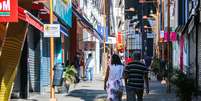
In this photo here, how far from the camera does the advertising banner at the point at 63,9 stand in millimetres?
27766

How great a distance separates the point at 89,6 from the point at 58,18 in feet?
77.0

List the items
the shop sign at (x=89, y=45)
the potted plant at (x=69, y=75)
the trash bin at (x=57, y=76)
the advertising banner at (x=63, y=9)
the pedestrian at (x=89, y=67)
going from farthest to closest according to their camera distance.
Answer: the shop sign at (x=89, y=45) → the pedestrian at (x=89, y=67) → the advertising banner at (x=63, y=9) → the potted plant at (x=69, y=75) → the trash bin at (x=57, y=76)

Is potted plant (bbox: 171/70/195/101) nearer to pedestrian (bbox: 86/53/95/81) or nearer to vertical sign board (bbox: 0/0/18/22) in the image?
vertical sign board (bbox: 0/0/18/22)

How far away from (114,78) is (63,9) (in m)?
14.0

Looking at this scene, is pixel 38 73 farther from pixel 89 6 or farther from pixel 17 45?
pixel 89 6

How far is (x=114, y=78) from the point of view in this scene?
16625 millimetres

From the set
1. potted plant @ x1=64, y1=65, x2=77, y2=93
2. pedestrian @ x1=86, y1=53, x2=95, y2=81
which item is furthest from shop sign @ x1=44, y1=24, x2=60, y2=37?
pedestrian @ x1=86, y1=53, x2=95, y2=81

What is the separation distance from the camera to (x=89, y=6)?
51906mm

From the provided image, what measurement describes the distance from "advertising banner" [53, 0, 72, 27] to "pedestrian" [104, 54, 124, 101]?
34.1ft

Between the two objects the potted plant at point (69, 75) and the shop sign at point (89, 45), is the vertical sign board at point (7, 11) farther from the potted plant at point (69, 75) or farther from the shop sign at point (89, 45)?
the shop sign at point (89, 45)

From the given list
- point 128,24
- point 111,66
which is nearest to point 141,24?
point 128,24

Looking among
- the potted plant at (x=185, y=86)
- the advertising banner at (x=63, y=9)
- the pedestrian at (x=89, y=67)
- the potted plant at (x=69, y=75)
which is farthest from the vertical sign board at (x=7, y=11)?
the pedestrian at (x=89, y=67)

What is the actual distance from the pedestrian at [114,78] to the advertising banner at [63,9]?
34.1 ft

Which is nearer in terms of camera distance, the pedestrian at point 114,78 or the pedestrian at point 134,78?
the pedestrian at point 134,78
